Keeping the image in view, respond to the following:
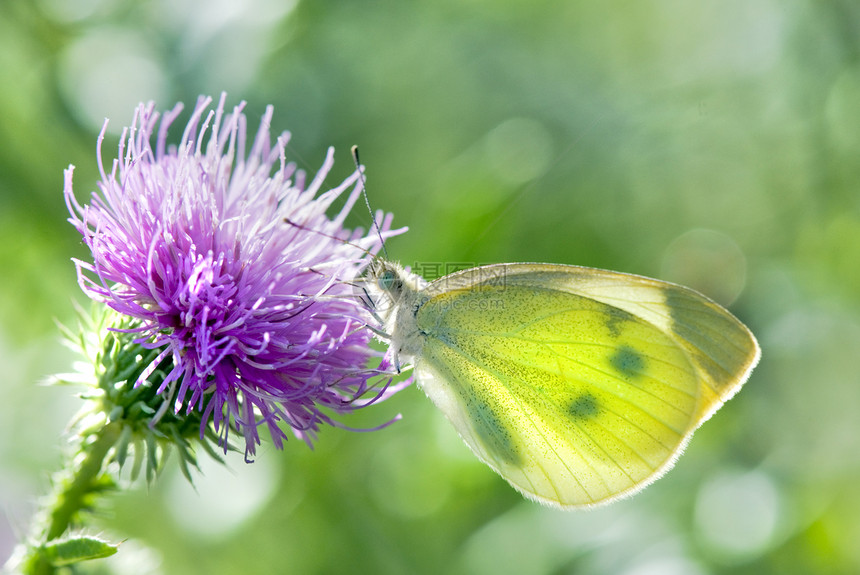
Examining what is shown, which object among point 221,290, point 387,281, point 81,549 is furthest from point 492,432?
point 81,549

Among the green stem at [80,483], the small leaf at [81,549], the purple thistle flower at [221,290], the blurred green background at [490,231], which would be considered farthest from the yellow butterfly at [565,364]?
the small leaf at [81,549]

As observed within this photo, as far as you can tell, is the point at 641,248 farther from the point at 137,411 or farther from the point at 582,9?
the point at 137,411

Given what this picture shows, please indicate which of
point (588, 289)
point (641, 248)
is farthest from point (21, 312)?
point (641, 248)

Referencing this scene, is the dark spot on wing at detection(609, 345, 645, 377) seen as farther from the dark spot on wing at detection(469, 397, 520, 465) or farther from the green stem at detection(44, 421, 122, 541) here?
the green stem at detection(44, 421, 122, 541)

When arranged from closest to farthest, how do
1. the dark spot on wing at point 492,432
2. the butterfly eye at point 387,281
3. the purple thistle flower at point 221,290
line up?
1. the purple thistle flower at point 221,290
2. the butterfly eye at point 387,281
3. the dark spot on wing at point 492,432

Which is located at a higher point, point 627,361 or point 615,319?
point 615,319

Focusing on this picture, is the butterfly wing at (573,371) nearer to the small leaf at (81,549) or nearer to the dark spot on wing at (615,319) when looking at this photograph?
the dark spot on wing at (615,319)

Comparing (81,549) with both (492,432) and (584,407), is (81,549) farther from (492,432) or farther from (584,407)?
(584,407)

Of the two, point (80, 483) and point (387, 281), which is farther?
point (387, 281)
